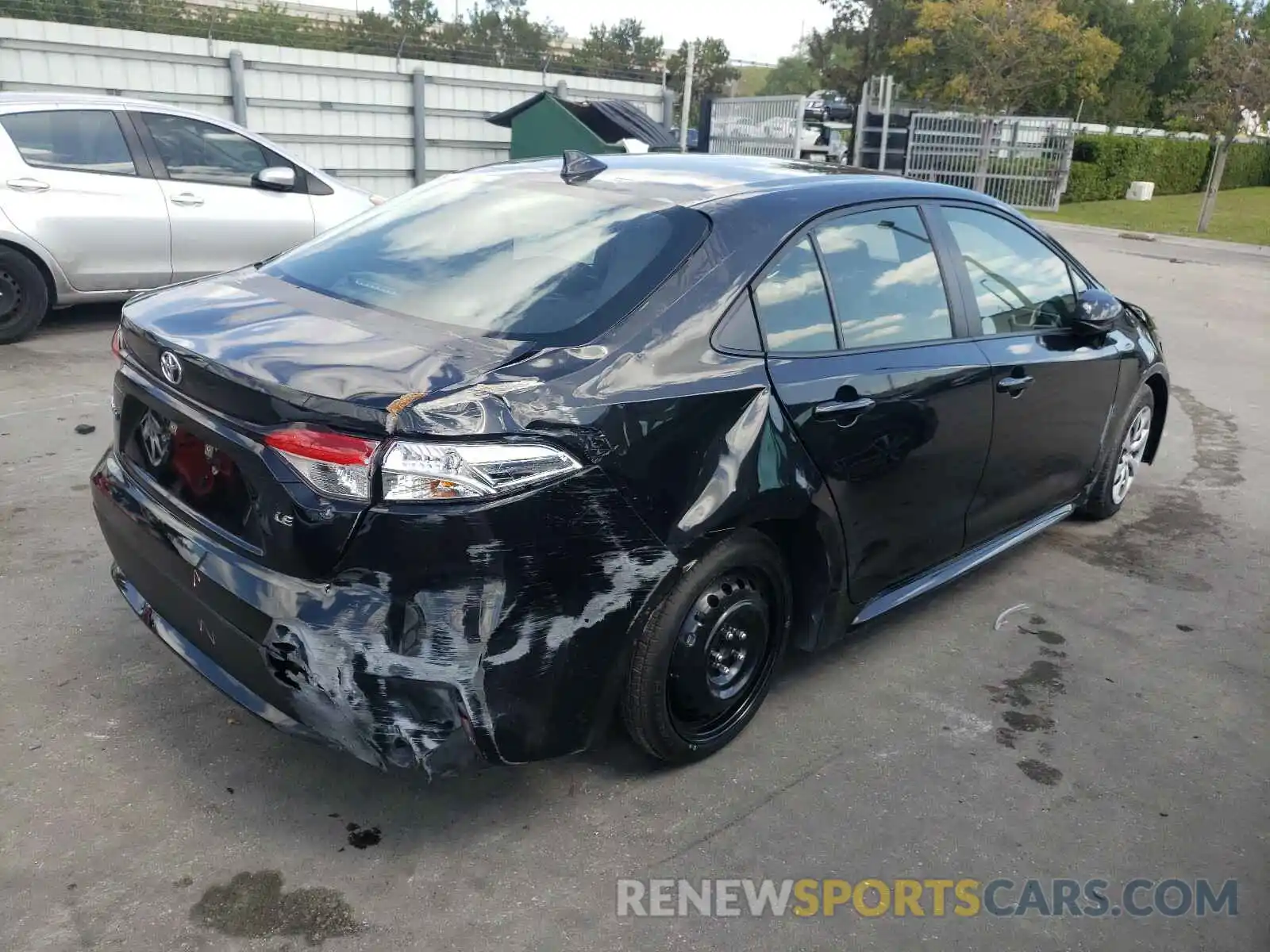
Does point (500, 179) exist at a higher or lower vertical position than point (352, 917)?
higher

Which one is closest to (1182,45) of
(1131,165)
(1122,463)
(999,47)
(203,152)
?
(1131,165)

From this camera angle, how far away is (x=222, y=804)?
2.69 metres

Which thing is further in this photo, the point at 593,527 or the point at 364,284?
the point at 364,284

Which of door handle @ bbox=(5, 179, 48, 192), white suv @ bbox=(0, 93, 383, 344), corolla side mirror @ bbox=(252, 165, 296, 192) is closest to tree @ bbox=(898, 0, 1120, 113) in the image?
white suv @ bbox=(0, 93, 383, 344)

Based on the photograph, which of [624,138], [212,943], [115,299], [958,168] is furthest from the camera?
[958,168]

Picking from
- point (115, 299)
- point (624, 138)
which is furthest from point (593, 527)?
point (624, 138)

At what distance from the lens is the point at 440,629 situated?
228cm

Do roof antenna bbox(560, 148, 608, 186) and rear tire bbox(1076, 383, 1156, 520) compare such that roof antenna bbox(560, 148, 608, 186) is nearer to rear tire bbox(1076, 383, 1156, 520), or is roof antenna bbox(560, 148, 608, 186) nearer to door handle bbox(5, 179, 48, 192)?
rear tire bbox(1076, 383, 1156, 520)

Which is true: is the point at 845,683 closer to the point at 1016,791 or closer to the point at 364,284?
the point at 1016,791

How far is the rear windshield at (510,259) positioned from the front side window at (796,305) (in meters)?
0.26

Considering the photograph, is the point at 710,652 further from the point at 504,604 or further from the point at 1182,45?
the point at 1182,45

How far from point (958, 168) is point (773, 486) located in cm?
2619

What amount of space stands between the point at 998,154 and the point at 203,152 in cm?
2328

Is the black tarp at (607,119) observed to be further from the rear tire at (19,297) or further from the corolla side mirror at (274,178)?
the rear tire at (19,297)
